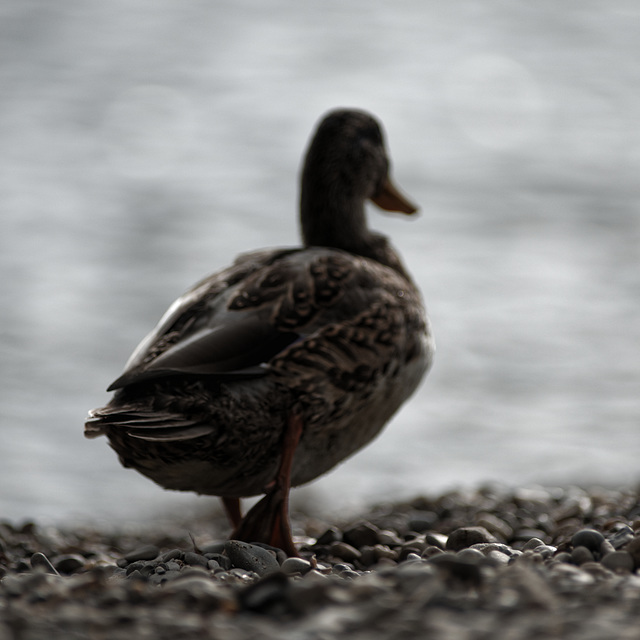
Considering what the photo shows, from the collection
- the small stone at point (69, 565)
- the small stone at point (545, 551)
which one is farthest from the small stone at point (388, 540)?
the small stone at point (69, 565)

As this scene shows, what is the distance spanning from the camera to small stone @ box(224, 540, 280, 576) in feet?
10.9

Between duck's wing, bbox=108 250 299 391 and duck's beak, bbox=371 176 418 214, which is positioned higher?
duck's beak, bbox=371 176 418 214

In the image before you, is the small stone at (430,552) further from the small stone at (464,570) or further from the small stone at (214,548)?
the small stone at (464,570)

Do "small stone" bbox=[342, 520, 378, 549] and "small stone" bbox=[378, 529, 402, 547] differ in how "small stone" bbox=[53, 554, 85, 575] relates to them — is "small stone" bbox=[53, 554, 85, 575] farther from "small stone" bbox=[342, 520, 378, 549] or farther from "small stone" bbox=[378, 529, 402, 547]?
"small stone" bbox=[378, 529, 402, 547]

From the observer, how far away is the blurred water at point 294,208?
8.80 m

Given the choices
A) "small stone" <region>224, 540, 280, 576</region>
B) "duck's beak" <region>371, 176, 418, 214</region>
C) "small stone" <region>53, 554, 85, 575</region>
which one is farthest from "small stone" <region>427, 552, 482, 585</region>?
"duck's beak" <region>371, 176, 418, 214</region>

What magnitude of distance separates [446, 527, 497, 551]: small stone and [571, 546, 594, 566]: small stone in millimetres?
608

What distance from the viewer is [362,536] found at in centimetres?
391

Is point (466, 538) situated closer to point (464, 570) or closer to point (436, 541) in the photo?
point (436, 541)

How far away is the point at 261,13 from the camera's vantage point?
78.4 feet

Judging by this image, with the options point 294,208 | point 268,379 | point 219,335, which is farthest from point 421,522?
point 294,208

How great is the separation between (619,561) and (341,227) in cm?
242

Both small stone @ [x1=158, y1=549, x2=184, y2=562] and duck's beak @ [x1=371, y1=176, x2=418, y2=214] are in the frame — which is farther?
duck's beak @ [x1=371, y1=176, x2=418, y2=214]

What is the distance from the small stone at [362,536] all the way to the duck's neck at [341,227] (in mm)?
1322
